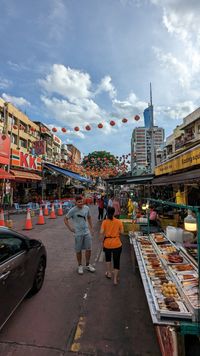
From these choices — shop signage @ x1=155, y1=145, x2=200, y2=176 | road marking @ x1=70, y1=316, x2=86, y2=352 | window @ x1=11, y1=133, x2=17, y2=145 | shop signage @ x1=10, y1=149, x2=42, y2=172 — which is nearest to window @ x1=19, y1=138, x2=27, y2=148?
window @ x1=11, y1=133, x2=17, y2=145

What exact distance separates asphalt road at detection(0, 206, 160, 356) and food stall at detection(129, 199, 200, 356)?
602mm

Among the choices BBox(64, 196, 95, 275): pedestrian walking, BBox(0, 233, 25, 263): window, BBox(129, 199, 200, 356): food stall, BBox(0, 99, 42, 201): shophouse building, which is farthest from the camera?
BBox(0, 99, 42, 201): shophouse building

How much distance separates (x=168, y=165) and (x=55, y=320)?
7.97m

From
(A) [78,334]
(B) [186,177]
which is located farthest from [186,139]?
(A) [78,334]

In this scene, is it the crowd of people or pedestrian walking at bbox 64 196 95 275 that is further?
pedestrian walking at bbox 64 196 95 275

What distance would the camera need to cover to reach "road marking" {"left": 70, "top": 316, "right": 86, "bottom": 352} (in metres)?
2.69

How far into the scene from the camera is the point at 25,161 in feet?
68.8

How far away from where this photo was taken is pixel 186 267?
3559 millimetres

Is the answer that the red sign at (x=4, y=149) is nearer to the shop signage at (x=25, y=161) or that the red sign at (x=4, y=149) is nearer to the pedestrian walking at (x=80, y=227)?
the shop signage at (x=25, y=161)

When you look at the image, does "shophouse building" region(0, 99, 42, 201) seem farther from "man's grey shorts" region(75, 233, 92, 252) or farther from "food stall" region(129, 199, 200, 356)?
"food stall" region(129, 199, 200, 356)

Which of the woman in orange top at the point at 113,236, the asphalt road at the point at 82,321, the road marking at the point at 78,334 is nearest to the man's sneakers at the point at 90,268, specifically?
the asphalt road at the point at 82,321

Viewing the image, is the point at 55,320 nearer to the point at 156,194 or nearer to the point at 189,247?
the point at 189,247

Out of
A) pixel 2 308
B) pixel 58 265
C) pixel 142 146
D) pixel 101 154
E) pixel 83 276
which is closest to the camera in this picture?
pixel 2 308

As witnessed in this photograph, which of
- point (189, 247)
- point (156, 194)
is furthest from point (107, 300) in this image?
point (156, 194)
